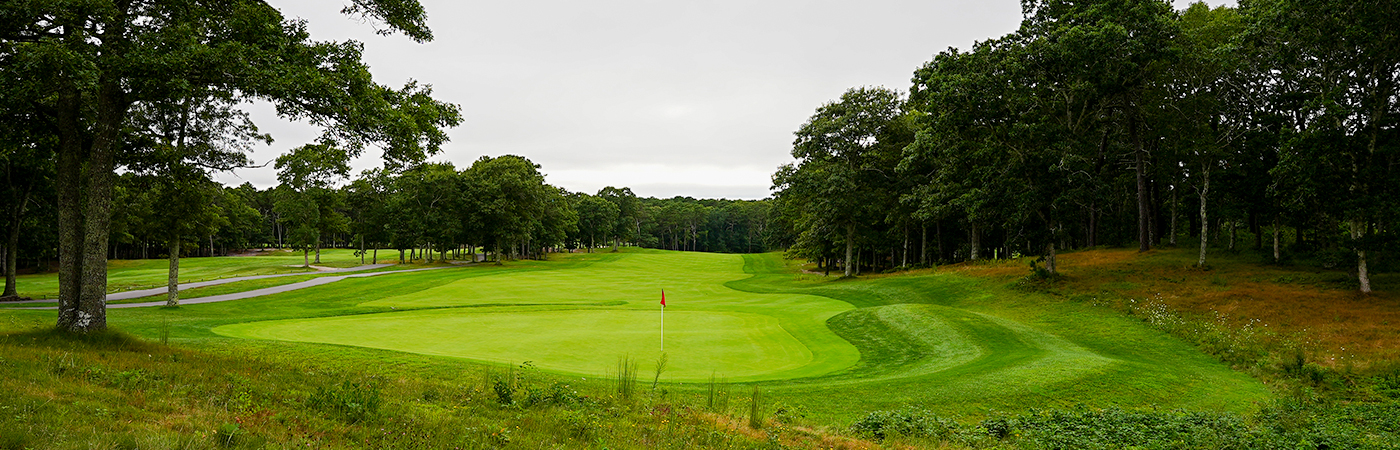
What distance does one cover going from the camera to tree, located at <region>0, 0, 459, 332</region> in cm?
864

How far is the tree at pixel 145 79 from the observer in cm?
864

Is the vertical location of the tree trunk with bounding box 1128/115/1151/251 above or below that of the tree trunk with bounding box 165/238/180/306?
above

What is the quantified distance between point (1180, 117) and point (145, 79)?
39.3 metres

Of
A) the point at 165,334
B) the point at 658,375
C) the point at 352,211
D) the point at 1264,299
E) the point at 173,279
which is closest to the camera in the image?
the point at 658,375

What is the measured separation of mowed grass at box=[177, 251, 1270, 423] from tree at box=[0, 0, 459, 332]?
12.9ft

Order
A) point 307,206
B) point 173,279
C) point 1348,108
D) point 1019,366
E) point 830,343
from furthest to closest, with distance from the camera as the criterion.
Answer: point 307,206 < point 173,279 < point 1348,108 < point 830,343 < point 1019,366

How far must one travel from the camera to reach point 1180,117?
29.9 metres

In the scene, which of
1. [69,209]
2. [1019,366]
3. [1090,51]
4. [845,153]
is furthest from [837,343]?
[845,153]

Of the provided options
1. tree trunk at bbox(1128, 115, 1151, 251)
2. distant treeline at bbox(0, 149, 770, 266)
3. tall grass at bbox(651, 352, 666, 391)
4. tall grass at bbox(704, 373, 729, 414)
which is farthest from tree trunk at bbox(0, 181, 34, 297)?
tree trunk at bbox(1128, 115, 1151, 251)

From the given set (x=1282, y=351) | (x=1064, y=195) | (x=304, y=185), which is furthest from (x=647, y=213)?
(x=1282, y=351)

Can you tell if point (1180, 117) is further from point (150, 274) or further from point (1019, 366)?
point (150, 274)

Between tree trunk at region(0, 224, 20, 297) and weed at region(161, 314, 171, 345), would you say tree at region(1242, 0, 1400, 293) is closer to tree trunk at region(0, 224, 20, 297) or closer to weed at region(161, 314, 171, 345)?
weed at region(161, 314, 171, 345)

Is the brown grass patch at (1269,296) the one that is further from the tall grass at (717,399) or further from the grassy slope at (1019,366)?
the tall grass at (717,399)

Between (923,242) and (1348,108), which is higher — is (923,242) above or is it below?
below
